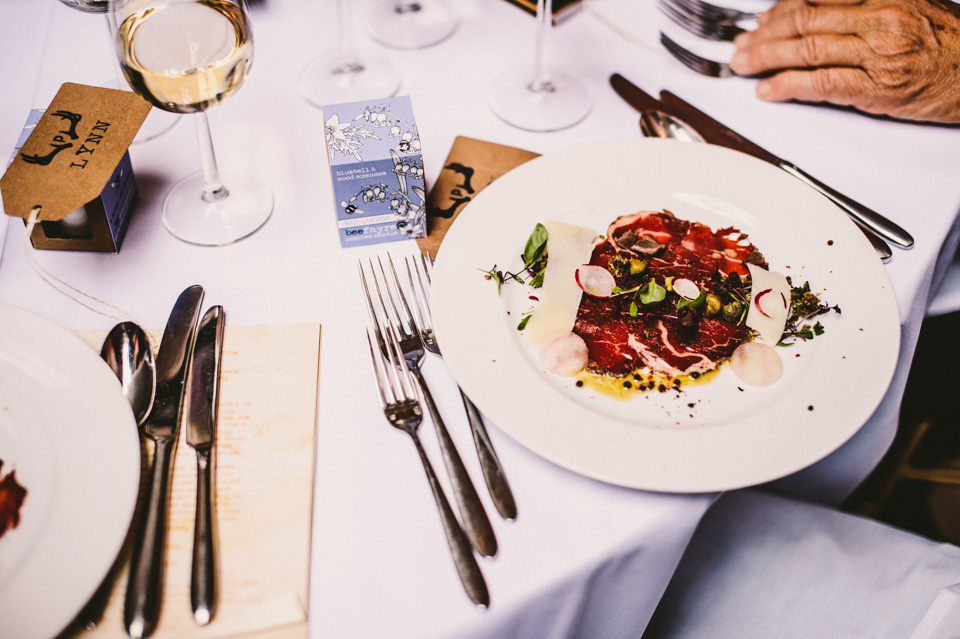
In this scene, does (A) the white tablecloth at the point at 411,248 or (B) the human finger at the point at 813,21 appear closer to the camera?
(A) the white tablecloth at the point at 411,248

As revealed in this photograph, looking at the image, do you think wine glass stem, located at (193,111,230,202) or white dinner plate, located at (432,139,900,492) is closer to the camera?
white dinner plate, located at (432,139,900,492)

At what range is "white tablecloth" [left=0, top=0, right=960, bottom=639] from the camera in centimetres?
68

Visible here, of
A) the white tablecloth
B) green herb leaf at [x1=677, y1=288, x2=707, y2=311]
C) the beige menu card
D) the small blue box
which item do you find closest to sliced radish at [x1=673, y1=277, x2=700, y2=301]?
green herb leaf at [x1=677, y1=288, x2=707, y2=311]

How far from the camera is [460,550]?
2.20ft

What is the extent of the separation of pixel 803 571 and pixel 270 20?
139 centimetres

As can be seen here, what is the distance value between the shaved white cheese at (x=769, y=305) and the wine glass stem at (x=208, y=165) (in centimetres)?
77

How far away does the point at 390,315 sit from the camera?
0.88 metres

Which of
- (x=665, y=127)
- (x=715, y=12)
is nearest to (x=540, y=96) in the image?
(x=665, y=127)

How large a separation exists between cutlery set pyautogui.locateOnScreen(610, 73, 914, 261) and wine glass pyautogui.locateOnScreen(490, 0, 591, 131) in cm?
9

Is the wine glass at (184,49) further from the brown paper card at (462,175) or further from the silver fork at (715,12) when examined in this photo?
the silver fork at (715,12)

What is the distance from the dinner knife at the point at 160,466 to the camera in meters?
0.61

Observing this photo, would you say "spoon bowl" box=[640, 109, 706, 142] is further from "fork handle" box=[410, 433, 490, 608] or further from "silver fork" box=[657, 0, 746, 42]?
"fork handle" box=[410, 433, 490, 608]

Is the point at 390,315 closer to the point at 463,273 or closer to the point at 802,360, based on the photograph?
the point at 463,273

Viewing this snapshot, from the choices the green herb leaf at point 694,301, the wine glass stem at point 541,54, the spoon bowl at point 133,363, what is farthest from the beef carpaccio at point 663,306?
the spoon bowl at point 133,363
